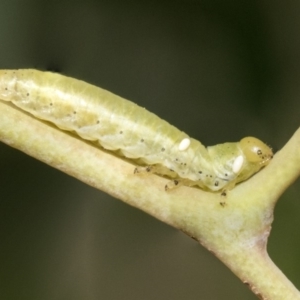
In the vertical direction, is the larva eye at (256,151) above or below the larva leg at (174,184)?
above

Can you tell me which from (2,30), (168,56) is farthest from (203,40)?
(2,30)

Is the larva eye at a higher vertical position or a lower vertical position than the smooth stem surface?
higher

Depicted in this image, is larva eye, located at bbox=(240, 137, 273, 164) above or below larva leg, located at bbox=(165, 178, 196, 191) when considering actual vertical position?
above
